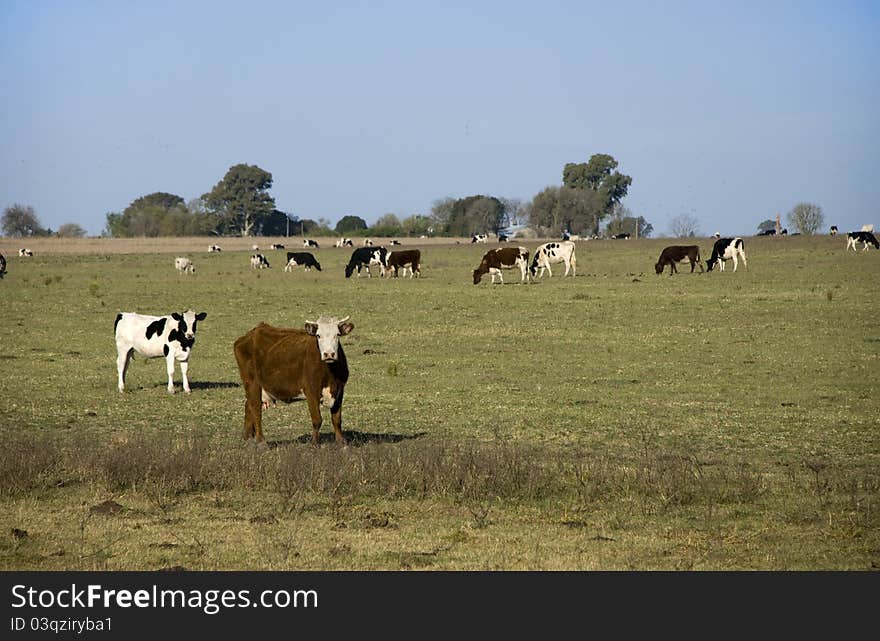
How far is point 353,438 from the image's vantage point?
54.7 feet

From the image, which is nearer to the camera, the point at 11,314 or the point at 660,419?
the point at 660,419

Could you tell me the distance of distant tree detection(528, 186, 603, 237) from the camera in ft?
511

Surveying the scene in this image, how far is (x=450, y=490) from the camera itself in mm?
13297

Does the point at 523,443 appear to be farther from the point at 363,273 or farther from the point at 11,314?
the point at 363,273

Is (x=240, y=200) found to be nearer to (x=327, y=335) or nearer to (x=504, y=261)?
(x=504, y=261)

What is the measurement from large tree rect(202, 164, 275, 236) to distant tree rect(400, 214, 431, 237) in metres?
17.6

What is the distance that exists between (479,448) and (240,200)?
155 meters

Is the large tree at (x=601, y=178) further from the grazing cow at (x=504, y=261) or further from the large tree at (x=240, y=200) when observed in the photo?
the grazing cow at (x=504, y=261)

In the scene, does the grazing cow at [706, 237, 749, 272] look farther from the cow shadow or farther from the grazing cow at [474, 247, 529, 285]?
the cow shadow

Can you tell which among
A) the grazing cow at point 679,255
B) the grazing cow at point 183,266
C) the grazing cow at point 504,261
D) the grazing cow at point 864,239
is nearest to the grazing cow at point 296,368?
the grazing cow at point 504,261

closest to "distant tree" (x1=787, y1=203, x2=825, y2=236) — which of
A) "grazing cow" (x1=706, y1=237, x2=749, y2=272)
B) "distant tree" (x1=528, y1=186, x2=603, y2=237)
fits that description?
"distant tree" (x1=528, y1=186, x2=603, y2=237)

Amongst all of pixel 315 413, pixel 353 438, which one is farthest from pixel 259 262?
pixel 315 413
